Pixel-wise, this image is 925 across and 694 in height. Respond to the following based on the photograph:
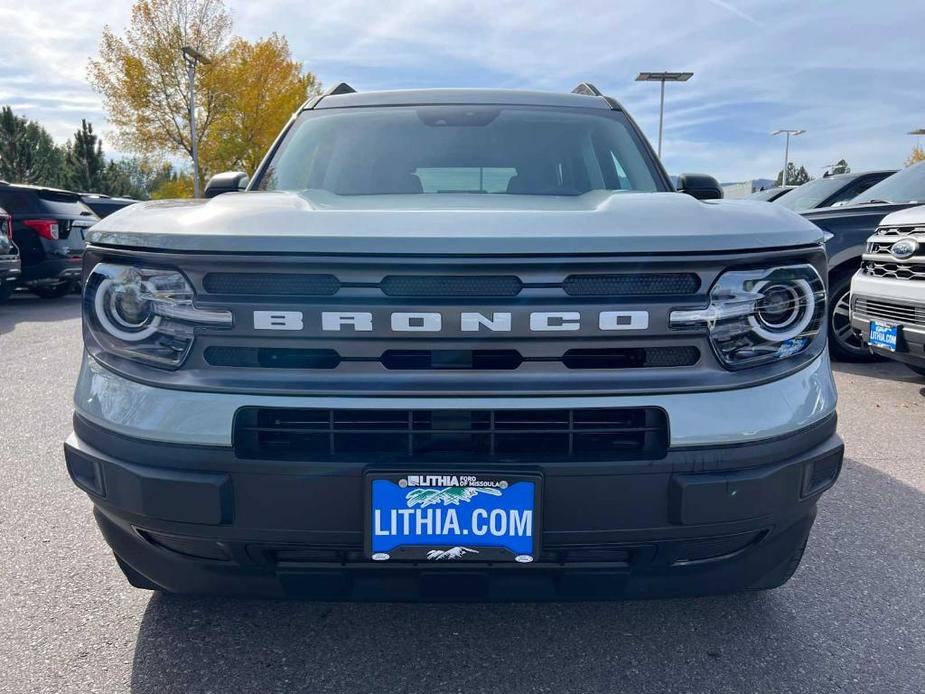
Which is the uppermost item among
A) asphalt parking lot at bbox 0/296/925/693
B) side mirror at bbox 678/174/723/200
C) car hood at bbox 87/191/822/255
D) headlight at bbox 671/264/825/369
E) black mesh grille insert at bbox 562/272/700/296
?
side mirror at bbox 678/174/723/200

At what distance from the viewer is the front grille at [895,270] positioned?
449cm

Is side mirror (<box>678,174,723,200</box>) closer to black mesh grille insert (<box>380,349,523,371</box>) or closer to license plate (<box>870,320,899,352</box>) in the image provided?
black mesh grille insert (<box>380,349,523,371</box>)

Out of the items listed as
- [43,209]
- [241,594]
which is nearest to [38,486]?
[241,594]

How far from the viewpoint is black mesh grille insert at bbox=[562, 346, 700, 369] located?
1635 mm

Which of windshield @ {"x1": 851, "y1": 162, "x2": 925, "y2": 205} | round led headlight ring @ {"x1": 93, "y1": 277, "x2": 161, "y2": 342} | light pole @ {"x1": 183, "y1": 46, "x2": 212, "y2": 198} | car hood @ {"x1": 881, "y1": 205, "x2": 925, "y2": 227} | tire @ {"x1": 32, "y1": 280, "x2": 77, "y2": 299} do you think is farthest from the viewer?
light pole @ {"x1": 183, "y1": 46, "x2": 212, "y2": 198}

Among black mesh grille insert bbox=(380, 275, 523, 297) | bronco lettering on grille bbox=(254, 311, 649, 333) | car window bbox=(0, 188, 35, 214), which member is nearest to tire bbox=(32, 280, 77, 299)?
car window bbox=(0, 188, 35, 214)

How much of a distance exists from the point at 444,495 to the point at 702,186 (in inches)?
70.7

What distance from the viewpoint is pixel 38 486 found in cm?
329

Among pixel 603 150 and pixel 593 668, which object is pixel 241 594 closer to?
pixel 593 668

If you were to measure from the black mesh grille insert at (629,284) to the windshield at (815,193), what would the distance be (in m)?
8.32

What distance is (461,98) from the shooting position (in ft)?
10.1

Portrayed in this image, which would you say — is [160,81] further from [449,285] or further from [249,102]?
[449,285]

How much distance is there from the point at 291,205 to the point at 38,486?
90.6 inches

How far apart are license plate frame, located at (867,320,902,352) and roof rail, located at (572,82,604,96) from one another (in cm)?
261
